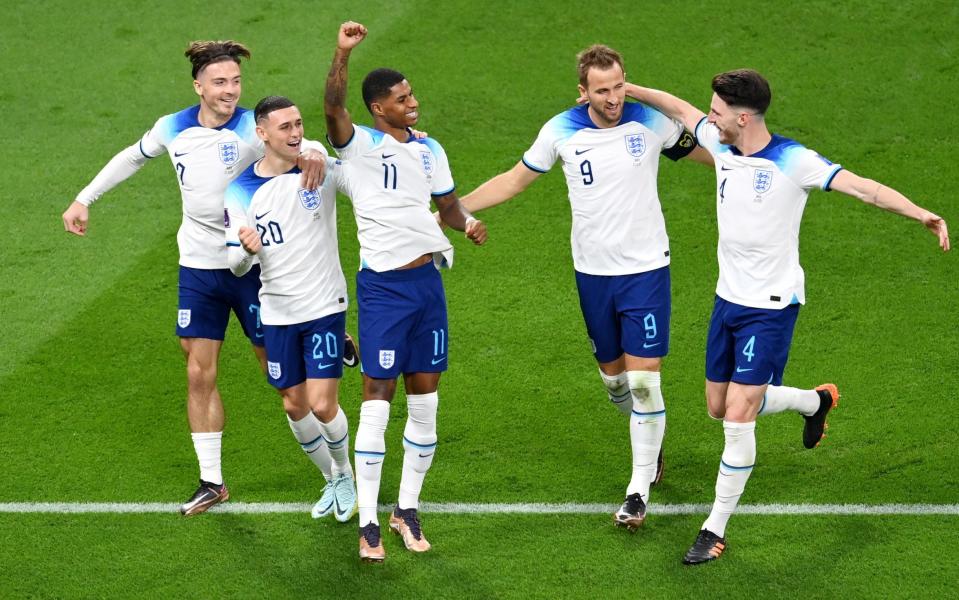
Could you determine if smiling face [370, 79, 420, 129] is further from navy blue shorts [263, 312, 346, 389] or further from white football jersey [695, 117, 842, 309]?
white football jersey [695, 117, 842, 309]

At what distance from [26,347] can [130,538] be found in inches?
107

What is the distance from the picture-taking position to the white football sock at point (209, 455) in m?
7.98

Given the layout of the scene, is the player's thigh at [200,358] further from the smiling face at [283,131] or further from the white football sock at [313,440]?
the smiling face at [283,131]

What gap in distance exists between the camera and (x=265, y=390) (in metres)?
9.24

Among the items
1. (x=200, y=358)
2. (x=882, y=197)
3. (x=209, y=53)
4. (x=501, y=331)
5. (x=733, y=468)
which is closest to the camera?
(x=882, y=197)

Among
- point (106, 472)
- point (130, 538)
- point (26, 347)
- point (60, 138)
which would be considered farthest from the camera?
point (60, 138)

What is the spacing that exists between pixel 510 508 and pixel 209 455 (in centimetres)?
174

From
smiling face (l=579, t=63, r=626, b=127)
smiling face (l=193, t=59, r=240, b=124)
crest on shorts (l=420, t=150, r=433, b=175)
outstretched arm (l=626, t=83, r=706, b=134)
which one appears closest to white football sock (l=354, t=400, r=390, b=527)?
crest on shorts (l=420, t=150, r=433, b=175)

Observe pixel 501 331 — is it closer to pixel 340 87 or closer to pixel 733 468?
pixel 733 468

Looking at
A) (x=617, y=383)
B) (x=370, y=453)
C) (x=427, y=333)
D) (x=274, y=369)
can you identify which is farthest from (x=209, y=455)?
(x=617, y=383)

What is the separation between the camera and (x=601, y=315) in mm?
7785

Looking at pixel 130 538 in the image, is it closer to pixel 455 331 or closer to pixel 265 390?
pixel 265 390

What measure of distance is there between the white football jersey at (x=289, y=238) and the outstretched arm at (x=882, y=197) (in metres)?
2.62

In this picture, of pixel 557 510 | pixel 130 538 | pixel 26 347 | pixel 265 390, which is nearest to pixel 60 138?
pixel 26 347
